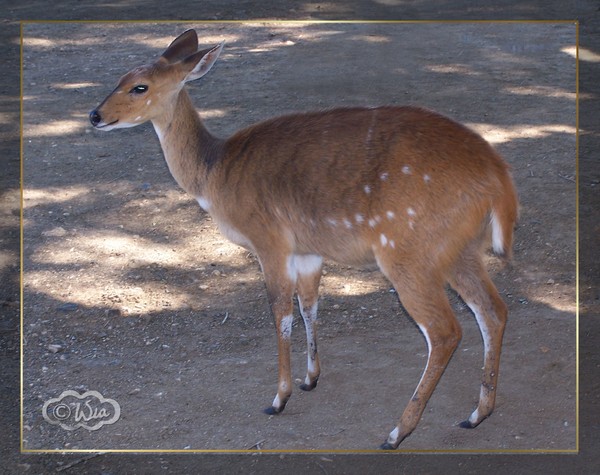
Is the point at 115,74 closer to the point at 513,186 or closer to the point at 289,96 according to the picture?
the point at 289,96

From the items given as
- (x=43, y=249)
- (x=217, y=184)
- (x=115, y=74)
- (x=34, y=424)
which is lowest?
(x=34, y=424)

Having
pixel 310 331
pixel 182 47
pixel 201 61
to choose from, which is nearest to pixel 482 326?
pixel 310 331

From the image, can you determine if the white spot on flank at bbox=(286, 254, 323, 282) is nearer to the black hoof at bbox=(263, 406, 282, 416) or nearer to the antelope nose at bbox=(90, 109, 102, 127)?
the black hoof at bbox=(263, 406, 282, 416)

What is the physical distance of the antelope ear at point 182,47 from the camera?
4.57m

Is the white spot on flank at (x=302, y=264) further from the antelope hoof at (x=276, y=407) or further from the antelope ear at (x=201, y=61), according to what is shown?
the antelope ear at (x=201, y=61)

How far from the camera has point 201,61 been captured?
4.38 m

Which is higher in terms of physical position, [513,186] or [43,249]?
[513,186]

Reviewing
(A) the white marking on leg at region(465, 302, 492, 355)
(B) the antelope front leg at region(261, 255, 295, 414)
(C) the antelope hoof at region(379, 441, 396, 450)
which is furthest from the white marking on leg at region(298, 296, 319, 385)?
(A) the white marking on leg at region(465, 302, 492, 355)

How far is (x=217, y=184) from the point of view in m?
4.82

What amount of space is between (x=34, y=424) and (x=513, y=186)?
223 cm

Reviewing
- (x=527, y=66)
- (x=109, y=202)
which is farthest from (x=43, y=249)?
(x=527, y=66)

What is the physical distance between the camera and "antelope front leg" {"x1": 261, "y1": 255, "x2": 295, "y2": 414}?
186 inches

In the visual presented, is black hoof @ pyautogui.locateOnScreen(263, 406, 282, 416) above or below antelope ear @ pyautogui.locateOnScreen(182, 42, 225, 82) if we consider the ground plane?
below

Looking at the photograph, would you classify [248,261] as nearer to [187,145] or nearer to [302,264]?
[302,264]
